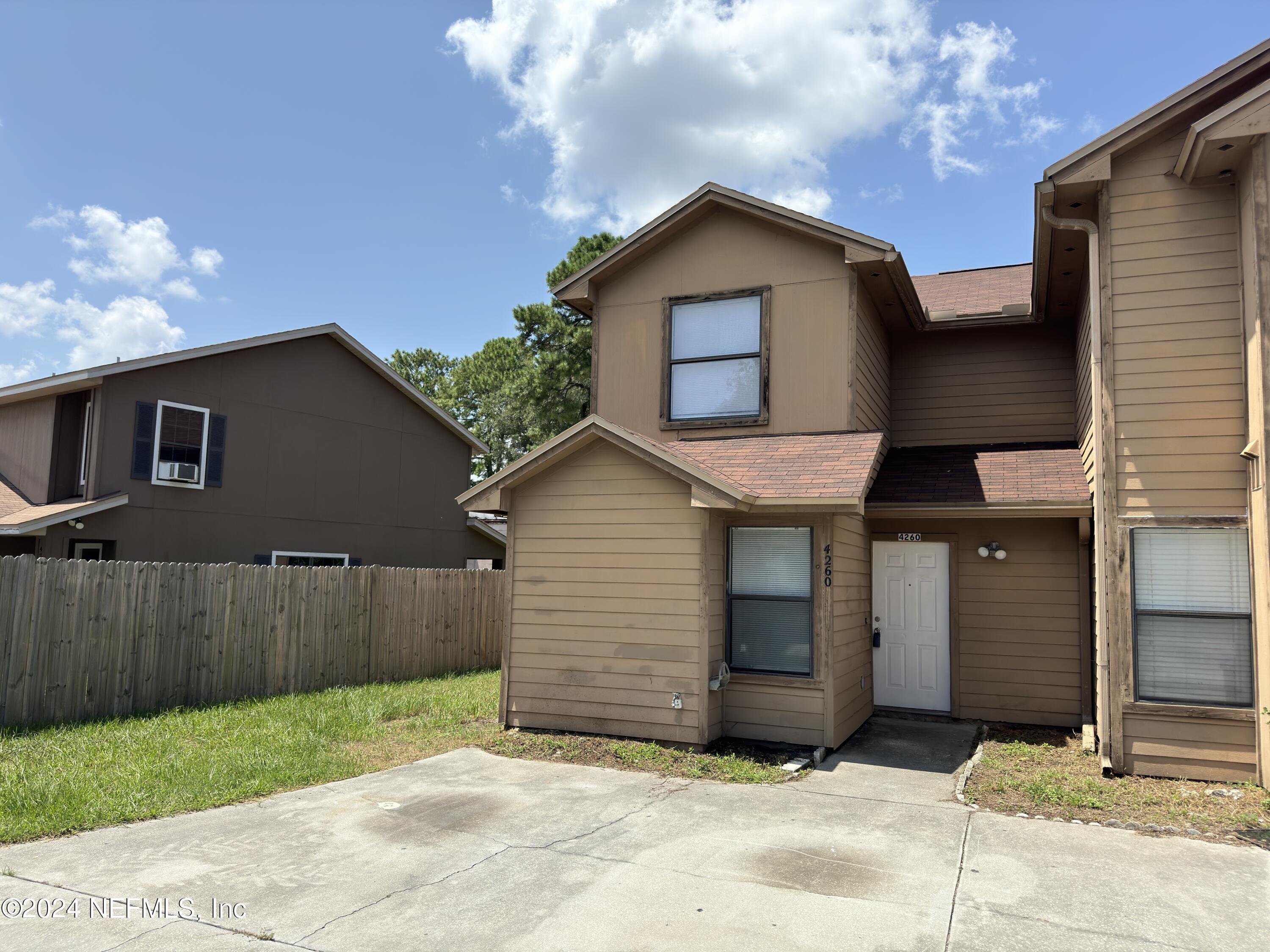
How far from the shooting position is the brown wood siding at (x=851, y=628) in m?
8.47

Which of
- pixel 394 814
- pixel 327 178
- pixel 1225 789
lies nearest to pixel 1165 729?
pixel 1225 789

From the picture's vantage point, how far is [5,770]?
6.80 metres

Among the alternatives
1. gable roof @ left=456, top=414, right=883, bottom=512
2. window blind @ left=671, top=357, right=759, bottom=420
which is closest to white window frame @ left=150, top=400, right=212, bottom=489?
gable roof @ left=456, top=414, right=883, bottom=512

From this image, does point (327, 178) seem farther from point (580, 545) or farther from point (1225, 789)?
point (1225, 789)

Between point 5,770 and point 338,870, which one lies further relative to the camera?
point 5,770

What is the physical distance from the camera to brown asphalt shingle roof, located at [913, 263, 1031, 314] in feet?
38.2

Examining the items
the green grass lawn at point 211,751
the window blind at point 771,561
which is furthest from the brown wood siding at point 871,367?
the green grass lawn at point 211,751

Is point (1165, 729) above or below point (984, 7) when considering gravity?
below

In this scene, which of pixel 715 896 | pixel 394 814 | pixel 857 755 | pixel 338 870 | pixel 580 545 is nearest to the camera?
pixel 715 896

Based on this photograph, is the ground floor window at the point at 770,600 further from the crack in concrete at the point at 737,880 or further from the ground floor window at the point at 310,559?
the ground floor window at the point at 310,559

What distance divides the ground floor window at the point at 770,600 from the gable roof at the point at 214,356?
10.8 metres

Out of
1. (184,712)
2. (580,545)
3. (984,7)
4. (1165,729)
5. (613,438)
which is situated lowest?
A: (184,712)

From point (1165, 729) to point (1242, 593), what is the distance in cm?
131

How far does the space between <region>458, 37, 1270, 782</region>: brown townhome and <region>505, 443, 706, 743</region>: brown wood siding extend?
3 centimetres
